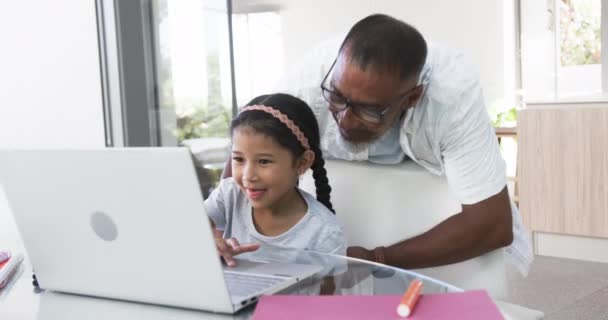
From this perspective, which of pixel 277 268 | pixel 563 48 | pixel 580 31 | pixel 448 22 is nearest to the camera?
pixel 277 268

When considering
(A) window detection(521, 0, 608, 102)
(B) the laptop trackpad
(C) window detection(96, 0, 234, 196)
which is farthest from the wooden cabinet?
(B) the laptop trackpad

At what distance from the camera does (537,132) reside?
12.2ft

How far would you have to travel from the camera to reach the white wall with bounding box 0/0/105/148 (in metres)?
3.41

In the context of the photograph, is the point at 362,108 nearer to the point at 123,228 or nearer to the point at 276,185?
the point at 276,185

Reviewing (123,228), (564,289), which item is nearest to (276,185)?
(123,228)

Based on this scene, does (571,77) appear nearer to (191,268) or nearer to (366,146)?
(366,146)

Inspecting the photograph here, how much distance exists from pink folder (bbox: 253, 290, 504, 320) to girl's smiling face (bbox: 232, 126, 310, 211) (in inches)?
22.6

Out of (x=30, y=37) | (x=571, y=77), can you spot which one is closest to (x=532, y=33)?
(x=571, y=77)

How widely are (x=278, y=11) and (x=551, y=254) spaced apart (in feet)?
7.21

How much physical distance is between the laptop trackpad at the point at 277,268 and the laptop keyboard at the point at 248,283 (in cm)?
3

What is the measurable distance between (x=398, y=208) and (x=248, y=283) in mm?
685

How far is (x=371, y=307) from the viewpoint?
3.20 ft

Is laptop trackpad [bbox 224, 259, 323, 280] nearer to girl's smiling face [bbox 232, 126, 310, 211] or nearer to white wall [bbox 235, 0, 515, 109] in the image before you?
girl's smiling face [bbox 232, 126, 310, 211]

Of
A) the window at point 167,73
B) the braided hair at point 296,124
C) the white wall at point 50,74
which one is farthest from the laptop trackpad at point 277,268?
the white wall at point 50,74
